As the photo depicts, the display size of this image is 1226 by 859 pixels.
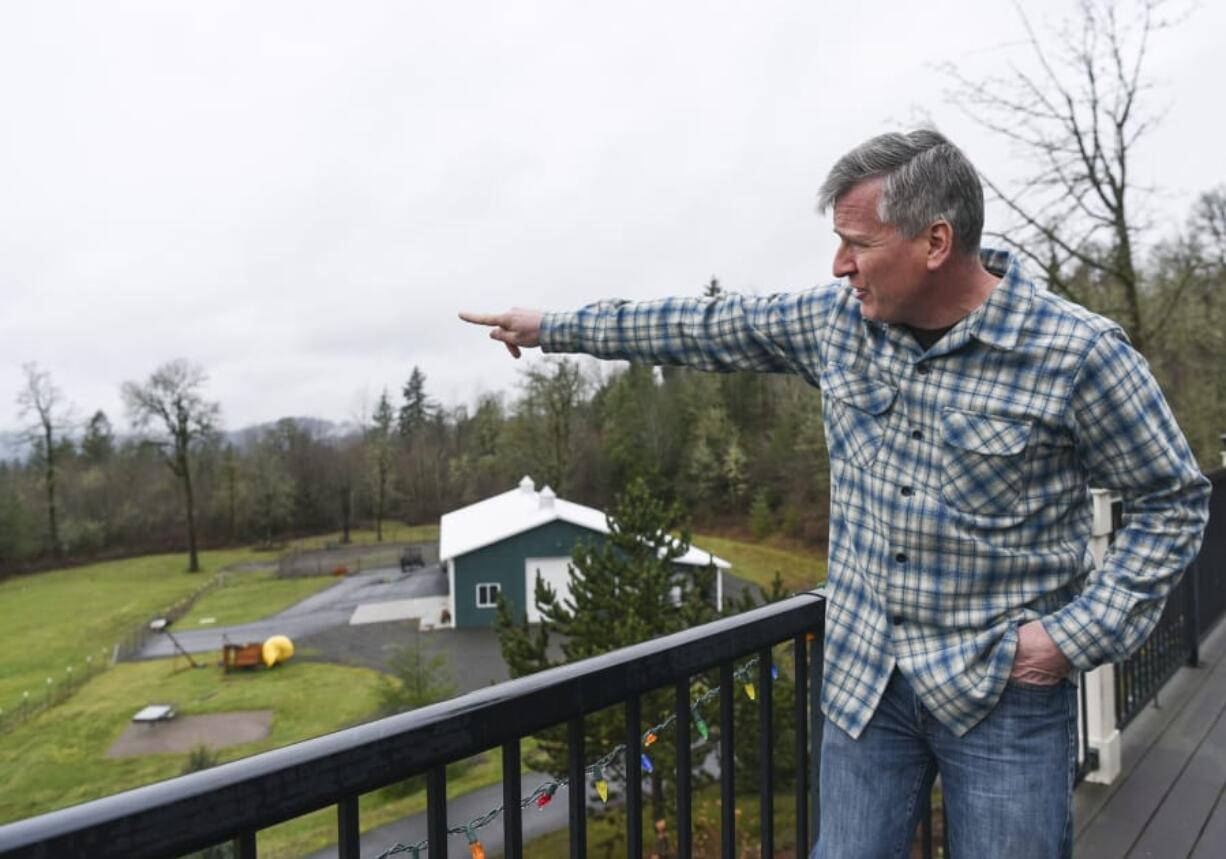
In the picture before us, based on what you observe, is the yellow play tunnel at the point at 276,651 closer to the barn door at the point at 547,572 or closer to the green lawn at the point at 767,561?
the barn door at the point at 547,572

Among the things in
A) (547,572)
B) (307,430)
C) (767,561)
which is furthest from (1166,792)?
(307,430)

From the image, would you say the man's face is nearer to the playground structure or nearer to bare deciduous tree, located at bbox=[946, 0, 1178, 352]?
bare deciduous tree, located at bbox=[946, 0, 1178, 352]

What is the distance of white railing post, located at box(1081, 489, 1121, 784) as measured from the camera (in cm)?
280

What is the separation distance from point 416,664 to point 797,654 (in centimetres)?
1364

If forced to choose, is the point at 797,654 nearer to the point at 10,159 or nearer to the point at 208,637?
the point at 208,637

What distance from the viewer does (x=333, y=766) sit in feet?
2.68

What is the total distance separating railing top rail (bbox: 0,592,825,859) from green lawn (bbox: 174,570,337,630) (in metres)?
26.4

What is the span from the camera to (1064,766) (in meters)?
1.25

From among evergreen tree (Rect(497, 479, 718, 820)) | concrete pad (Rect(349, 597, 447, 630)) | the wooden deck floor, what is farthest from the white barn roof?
the wooden deck floor

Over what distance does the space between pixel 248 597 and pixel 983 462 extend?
3089 centimetres

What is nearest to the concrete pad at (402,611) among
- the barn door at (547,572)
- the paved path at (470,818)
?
the barn door at (547,572)

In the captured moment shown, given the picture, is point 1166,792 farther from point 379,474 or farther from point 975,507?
point 379,474

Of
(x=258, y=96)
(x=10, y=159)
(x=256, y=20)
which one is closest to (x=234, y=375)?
(x=10, y=159)

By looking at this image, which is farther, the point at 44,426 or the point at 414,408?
the point at 414,408
